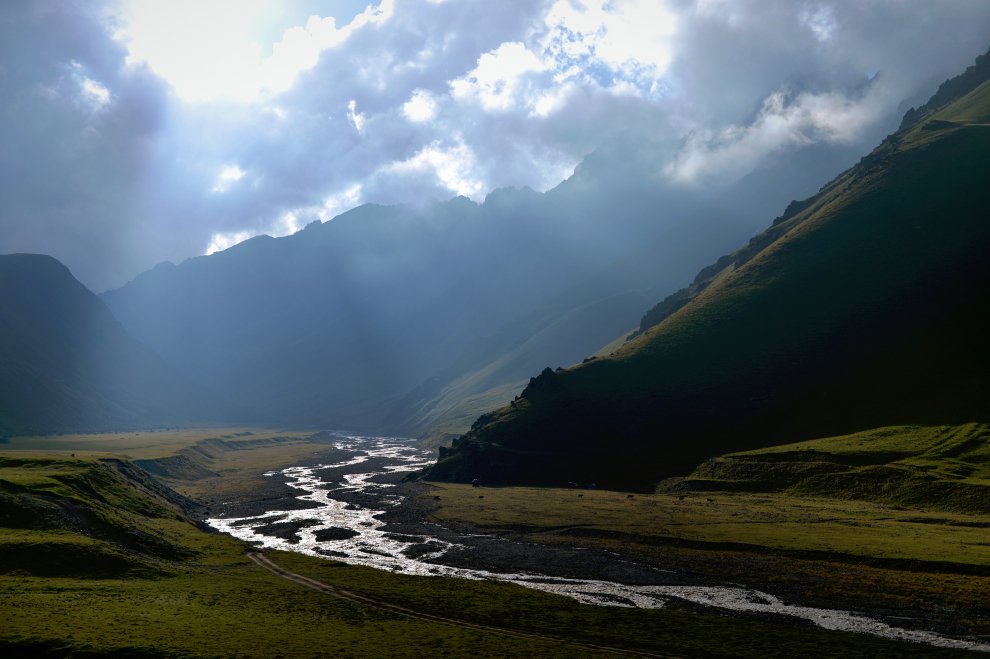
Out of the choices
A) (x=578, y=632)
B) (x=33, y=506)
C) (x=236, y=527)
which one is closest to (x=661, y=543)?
(x=578, y=632)

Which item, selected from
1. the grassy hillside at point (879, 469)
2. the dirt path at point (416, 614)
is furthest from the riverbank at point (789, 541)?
the dirt path at point (416, 614)

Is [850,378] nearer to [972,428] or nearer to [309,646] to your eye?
[972,428]

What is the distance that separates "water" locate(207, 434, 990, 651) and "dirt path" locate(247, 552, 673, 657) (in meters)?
13.1

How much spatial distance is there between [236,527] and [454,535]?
1674 inches

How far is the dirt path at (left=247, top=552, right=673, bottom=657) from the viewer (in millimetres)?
54125

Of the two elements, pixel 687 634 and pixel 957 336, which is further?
pixel 957 336

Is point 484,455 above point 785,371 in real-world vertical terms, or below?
below

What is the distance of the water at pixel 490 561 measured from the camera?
66188 mm

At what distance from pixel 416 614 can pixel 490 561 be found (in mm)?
28365

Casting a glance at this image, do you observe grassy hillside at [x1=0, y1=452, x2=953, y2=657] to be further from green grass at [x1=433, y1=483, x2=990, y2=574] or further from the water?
green grass at [x1=433, y1=483, x2=990, y2=574]

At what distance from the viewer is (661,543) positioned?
9706cm

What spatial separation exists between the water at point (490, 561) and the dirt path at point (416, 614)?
1309cm

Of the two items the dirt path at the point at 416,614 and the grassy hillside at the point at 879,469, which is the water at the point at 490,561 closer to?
the dirt path at the point at 416,614

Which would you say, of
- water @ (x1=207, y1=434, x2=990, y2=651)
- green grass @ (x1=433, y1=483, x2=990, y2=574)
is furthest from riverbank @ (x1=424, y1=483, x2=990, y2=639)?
water @ (x1=207, y1=434, x2=990, y2=651)
